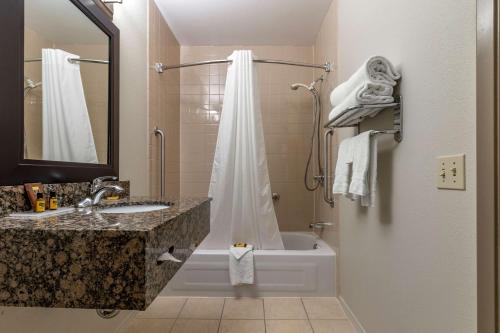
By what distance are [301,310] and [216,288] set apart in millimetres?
623

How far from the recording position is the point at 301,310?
1.92 meters

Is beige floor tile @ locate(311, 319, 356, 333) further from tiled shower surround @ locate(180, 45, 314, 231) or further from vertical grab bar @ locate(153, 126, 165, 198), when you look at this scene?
vertical grab bar @ locate(153, 126, 165, 198)

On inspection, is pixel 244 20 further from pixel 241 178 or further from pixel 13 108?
pixel 13 108

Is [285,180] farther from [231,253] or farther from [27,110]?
[27,110]

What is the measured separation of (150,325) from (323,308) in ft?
3.73

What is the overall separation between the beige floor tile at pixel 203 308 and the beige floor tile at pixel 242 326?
4.1 inches

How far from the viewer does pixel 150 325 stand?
1765 mm

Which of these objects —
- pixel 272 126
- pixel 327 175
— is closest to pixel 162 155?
pixel 272 126

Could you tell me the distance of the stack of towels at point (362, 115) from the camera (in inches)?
47.7

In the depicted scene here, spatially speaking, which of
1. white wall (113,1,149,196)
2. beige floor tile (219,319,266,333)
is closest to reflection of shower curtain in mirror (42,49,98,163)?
white wall (113,1,149,196)

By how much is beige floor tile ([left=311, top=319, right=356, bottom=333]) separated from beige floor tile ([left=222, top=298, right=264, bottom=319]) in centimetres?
35

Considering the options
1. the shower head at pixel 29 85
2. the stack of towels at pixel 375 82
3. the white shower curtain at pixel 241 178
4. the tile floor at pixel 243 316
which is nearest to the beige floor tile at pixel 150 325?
the tile floor at pixel 243 316

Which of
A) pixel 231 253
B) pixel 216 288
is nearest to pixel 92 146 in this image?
pixel 231 253

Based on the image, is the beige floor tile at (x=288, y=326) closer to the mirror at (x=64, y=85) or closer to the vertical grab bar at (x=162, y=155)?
the vertical grab bar at (x=162, y=155)
